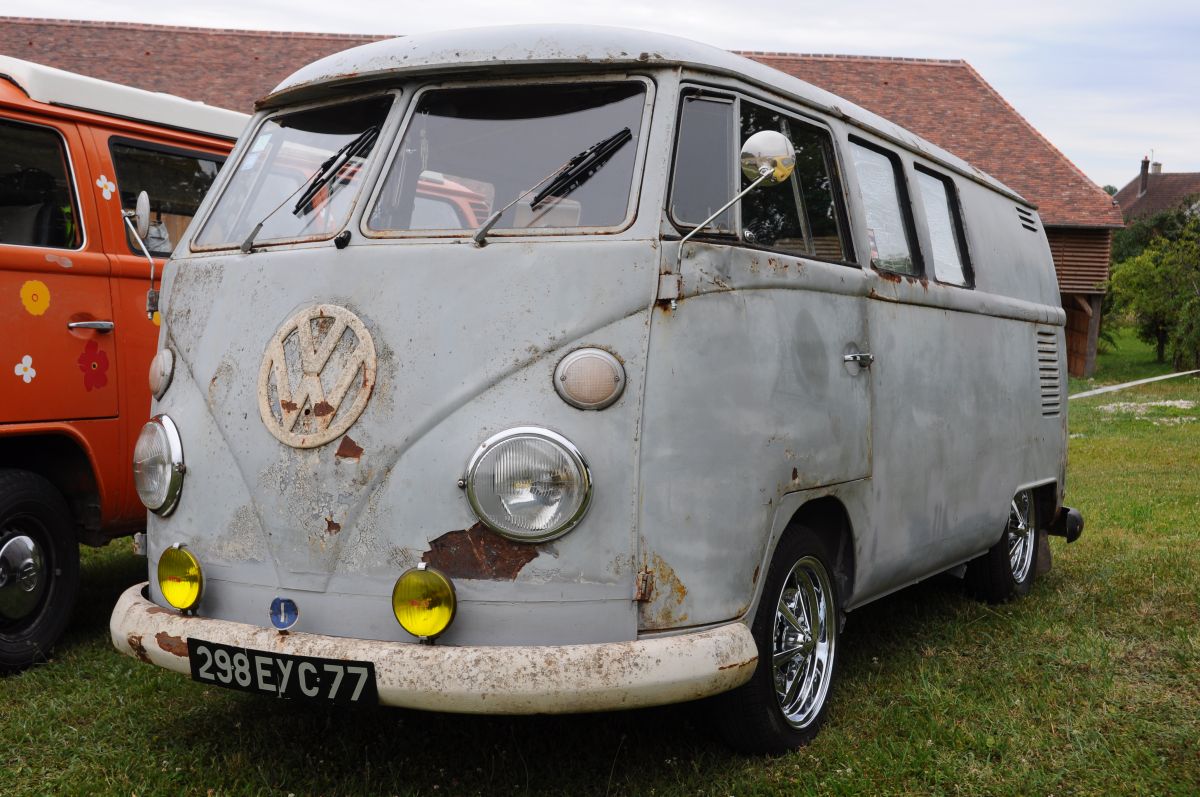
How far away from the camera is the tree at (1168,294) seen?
3067cm

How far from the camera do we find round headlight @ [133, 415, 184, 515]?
3750 millimetres

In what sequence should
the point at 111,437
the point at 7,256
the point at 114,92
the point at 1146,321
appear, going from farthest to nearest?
the point at 1146,321
the point at 114,92
the point at 111,437
the point at 7,256

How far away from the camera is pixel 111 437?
17.4ft

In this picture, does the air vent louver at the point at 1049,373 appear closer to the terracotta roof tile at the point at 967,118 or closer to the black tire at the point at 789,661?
→ the black tire at the point at 789,661

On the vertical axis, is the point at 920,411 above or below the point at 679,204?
below

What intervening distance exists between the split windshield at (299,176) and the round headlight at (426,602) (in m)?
1.17

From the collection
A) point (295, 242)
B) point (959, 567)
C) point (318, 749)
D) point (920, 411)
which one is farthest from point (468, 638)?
point (959, 567)

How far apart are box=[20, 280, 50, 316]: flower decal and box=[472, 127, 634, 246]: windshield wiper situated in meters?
2.47

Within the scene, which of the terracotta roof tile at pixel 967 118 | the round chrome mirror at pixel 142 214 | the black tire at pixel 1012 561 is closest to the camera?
the round chrome mirror at pixel 142 214

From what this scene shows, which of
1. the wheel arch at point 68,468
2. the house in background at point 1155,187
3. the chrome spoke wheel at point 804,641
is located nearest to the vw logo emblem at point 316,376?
the chrome spoke wheel at point 804,641

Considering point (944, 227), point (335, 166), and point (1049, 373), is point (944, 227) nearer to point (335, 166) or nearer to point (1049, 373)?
point (1049, 373)

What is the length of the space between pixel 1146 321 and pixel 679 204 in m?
36.5

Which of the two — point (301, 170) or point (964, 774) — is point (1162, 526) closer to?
point (964, 774)

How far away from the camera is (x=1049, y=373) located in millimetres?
6750
